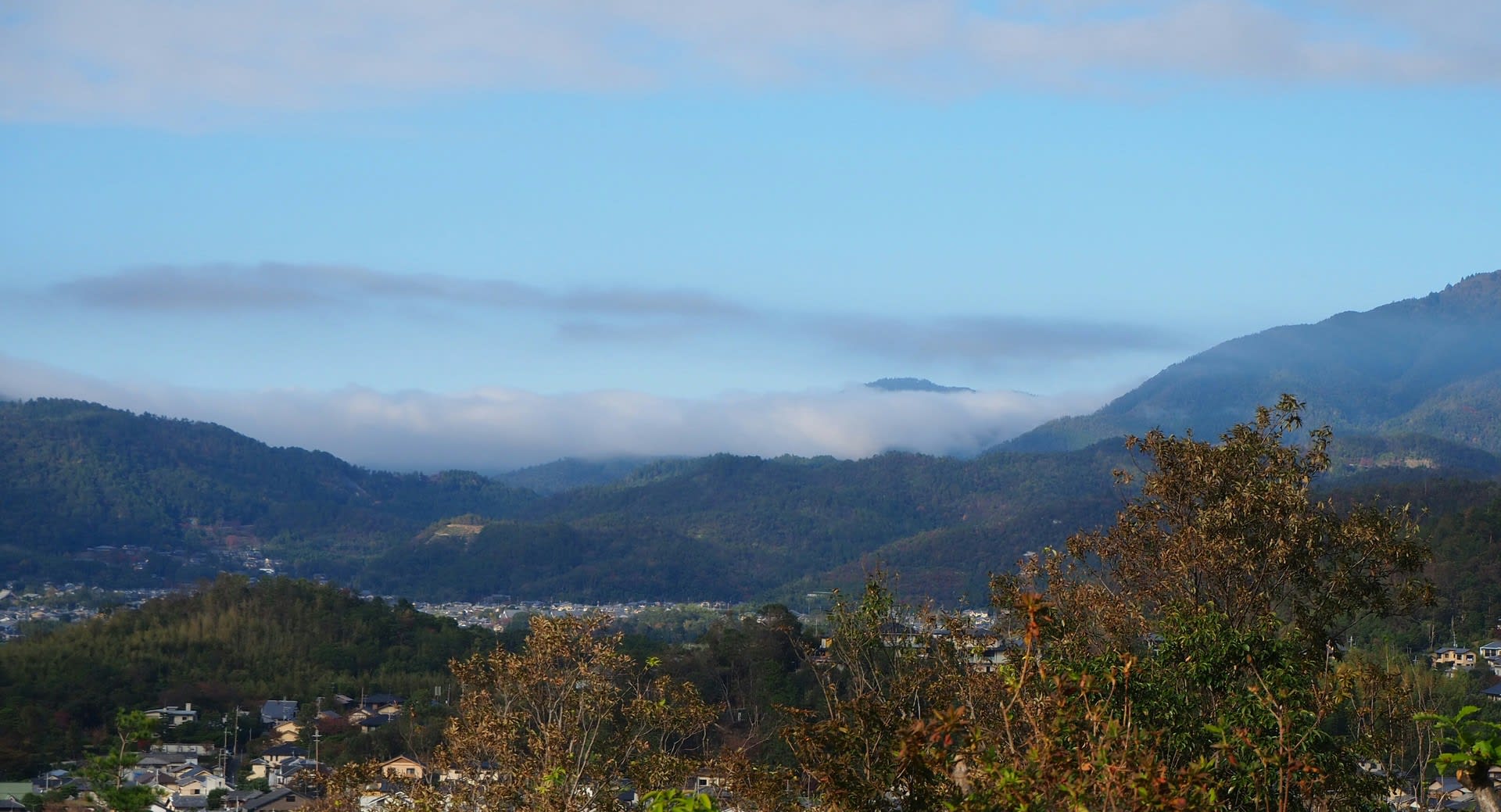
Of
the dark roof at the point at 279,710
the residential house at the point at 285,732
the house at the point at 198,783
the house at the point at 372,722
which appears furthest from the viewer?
the dark roof at the point at 279,710

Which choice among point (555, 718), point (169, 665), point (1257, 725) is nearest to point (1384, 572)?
point (1257, 725)

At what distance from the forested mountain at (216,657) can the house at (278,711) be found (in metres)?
0.79

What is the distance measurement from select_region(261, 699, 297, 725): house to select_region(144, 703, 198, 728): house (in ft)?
8.49

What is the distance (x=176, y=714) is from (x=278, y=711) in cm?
404

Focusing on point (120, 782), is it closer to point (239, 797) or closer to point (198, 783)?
point (239, 797)

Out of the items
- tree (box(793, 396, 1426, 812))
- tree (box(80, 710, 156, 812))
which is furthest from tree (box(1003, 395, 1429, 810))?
tree (box(80, 710, 156, 812))

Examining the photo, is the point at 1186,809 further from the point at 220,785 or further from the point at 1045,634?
the point at 220,785

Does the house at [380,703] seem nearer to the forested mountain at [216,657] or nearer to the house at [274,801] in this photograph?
the forested mountain at [216,657]

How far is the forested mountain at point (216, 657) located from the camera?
55.9 m

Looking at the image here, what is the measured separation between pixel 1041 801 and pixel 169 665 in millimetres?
66402

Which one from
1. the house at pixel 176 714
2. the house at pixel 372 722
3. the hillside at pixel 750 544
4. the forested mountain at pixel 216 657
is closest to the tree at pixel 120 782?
the forested mountain at pixel 216 657

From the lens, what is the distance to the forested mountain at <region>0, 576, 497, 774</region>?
55938 mm

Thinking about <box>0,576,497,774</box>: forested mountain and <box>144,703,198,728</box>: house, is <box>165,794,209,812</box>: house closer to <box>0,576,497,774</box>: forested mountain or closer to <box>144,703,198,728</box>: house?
<box>0,576,497,774</box>: forested mountain

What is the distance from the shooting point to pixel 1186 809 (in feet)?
20.7
